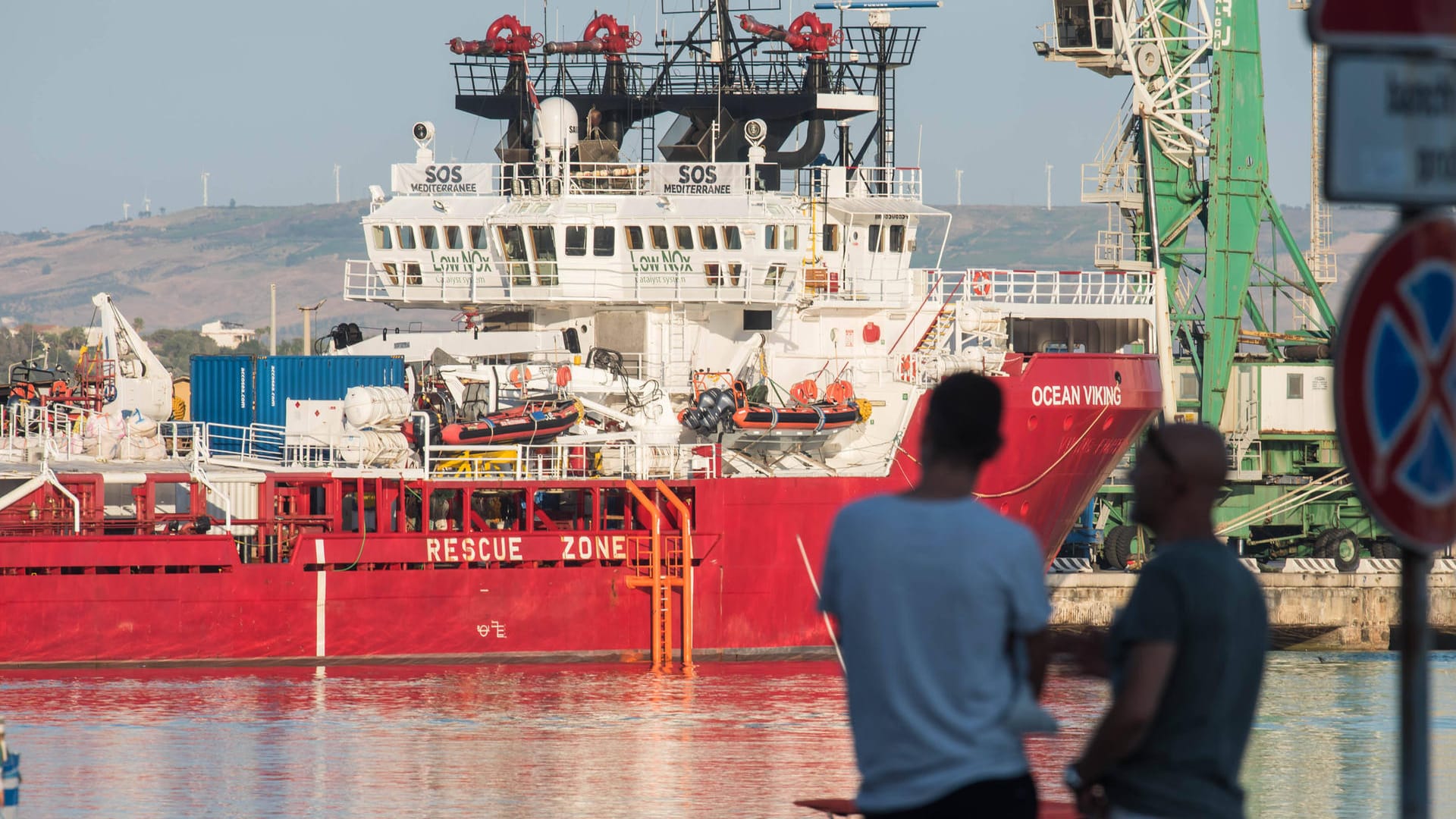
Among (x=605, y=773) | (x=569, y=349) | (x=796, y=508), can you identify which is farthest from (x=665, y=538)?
(x=605, y=773)

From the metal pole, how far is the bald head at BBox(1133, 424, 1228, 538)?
0.64m

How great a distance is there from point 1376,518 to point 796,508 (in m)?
20.8

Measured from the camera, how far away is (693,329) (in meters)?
27.3

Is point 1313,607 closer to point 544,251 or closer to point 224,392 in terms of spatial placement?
point 544,251

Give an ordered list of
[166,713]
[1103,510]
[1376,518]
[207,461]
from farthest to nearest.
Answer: [1103,510] → [207,461] → [166,713] → [1376,518]

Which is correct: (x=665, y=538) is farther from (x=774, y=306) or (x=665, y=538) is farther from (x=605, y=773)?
(x=605, y=773)

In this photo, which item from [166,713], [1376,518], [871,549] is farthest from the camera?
[166,713]

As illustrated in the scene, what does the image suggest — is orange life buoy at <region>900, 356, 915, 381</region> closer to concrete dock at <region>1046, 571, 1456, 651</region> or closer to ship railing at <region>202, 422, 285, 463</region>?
concrete dock at <region>1046, 571, 1456, 651</region>

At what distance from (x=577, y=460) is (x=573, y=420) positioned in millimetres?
1093

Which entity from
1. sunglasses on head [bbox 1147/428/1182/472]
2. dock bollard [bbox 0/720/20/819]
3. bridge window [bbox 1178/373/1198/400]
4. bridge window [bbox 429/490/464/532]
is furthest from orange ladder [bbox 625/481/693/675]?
sunglasses on head [bbox 1147/428/1182/472]

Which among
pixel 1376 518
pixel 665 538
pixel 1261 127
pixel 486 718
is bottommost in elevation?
pixel 486 718

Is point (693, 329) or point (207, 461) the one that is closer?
point (207, 461)

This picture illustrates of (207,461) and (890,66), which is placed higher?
(890,66)

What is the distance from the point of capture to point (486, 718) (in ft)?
66.3
